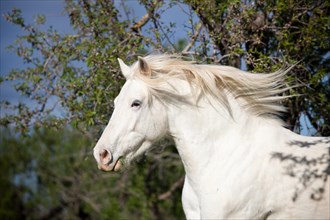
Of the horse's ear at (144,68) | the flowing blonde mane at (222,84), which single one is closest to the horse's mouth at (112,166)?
the flowing blonde mane at (222,84)

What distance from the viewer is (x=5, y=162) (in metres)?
14.3

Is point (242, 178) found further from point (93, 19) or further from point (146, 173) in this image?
point (146, 173)

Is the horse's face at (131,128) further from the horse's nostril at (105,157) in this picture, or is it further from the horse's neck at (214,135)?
the horse's neck at (214,135)

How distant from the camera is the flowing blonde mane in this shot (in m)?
3.99

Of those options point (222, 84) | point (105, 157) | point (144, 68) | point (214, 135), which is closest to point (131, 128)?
point (105, 157)

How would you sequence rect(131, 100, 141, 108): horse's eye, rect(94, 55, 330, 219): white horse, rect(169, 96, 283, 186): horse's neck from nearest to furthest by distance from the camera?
rect(94, 55, 330, 219): white horse < rect(169, 96, 283, 186): horse's neck < rect(131, 100, 141, 108): horse's eye

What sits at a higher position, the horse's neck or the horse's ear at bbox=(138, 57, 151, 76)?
the horse's ear at bbox=(138, 57, 151, 76)

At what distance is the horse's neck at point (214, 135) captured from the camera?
379 cm

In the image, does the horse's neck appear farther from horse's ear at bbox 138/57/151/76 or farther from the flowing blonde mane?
horse's ear at bbox 138/57/151/76

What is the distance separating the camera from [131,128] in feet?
12.8

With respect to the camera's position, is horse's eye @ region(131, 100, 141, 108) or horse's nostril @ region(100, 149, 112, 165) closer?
Answer: horse's nostril @ region(100, 149, 112, 165)

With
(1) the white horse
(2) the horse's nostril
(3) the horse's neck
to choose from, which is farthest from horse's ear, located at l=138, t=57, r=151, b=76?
(2) the horse's nostril

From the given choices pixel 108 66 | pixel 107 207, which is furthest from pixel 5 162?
pixel 108 66

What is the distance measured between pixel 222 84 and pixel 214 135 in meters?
0.45
